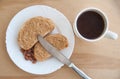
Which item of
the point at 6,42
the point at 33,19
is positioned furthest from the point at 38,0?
the point at 6,42

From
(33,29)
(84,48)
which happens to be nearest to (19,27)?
(33,29)

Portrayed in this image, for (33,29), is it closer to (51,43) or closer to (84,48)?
(51,43)

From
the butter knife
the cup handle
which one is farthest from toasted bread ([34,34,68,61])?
the cup handle

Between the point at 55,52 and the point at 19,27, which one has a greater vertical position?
the point at 19,27

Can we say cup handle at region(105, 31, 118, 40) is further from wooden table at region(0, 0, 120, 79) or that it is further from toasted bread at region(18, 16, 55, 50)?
toasted bread at region(18, 16, 55, 50)

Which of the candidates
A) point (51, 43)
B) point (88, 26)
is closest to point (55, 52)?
point (51, 43)

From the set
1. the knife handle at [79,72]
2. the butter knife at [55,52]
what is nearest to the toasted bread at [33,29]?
the butter knife at [55,52]

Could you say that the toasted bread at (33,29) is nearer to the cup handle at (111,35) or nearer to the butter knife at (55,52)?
the butter knife at (55,52)
